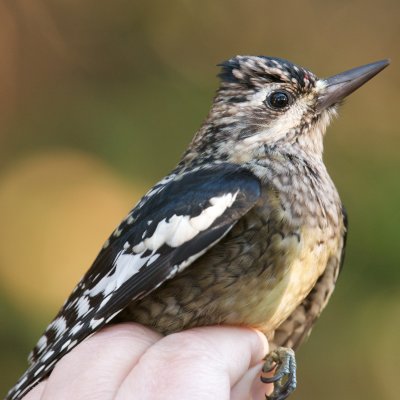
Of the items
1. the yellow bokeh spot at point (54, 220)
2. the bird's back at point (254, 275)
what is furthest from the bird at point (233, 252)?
the yellow bokeh spot at point (54, 220)

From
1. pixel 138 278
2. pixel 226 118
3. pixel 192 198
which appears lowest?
pixel 138 278

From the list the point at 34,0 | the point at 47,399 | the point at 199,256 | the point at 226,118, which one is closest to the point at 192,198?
the point at 199,256

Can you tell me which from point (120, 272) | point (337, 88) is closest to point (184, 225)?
point (120, 272)

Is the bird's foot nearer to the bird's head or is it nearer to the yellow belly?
the yellow belly

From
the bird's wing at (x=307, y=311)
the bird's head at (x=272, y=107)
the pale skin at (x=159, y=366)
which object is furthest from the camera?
the bird's head at (x=272, y=107)

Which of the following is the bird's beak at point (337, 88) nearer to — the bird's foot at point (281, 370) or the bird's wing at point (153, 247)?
the bird's wing at point (153, 247)

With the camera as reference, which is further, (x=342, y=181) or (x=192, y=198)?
(x=342, y=181)

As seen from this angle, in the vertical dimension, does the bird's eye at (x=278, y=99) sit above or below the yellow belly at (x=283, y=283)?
above

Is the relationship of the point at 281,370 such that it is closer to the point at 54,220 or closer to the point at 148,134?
the point at 54,220

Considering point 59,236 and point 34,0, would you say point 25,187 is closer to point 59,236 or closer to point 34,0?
point 59,236
